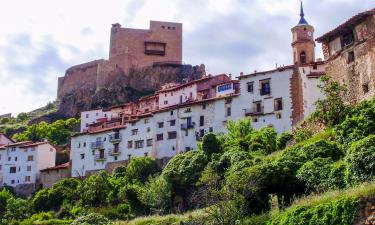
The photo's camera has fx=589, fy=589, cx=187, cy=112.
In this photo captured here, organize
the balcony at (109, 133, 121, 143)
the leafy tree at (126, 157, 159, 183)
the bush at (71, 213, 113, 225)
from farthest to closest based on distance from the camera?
the balcony at (109, 133, 121, 143), the leafy tree at (126, 157, 159, 183), the bush at (71, 213, 113, 225)

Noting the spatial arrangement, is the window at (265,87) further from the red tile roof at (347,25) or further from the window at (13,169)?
the window at (13,169)

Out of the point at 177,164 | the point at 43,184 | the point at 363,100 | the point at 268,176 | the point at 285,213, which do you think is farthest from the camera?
the point at 43,184

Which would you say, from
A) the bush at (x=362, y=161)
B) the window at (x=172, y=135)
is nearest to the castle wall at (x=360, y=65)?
the bush at (x=362, y=161)

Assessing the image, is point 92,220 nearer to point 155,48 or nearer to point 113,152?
point 113,152

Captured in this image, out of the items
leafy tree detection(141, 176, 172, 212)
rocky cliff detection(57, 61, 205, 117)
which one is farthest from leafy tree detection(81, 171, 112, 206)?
rocky cliff detection(57, 61, 205, 117)

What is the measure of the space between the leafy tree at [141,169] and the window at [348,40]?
26412mm

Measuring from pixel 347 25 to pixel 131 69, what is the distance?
2545 inches

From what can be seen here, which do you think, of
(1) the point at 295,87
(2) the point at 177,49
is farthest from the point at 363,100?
(2) the point at 177,49

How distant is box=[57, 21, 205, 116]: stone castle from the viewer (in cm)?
10069

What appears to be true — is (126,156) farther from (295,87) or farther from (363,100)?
(363,100)

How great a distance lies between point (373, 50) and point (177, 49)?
67081 millimetres

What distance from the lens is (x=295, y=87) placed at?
5966 centimetres

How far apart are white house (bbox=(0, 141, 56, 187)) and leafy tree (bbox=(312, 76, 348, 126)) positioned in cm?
4958

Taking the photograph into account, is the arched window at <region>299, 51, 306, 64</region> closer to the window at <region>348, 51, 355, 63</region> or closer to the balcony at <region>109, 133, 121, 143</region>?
the window at <region>348, 51, 355, 63</region>
